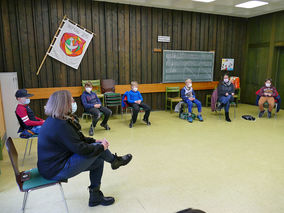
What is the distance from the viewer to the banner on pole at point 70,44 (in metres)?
5.59

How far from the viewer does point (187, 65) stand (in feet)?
23.6

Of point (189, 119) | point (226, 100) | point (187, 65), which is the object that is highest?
point (187, 65)

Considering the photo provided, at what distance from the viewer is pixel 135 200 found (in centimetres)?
235

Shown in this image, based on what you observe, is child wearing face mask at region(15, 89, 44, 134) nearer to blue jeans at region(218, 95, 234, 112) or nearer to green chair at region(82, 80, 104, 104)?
green chair at region(82, 80, 104, 104)

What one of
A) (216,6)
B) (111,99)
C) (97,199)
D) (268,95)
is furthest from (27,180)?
(216,6)

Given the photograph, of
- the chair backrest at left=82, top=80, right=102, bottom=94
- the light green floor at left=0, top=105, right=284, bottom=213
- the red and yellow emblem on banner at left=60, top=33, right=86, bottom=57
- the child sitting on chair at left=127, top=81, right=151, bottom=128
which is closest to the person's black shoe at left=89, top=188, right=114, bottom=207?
the light green floor at left=0, top=105, right=284, bottom=213

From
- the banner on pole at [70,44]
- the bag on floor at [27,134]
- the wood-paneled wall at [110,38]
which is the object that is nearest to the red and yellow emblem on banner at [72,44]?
the banner on pole at [70,44]

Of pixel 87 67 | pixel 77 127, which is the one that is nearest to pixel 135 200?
pixel 77 127

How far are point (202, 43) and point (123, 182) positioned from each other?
598 cm

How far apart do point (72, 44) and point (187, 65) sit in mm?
3615

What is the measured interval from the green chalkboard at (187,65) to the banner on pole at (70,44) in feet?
8.00

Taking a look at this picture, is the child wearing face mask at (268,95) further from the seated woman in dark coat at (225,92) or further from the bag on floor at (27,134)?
the bag on floor at (27,134)

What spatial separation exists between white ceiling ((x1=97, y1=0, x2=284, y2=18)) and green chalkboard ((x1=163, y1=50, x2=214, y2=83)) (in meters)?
1.29

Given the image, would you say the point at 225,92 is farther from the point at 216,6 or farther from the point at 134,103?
the point at 216,6
